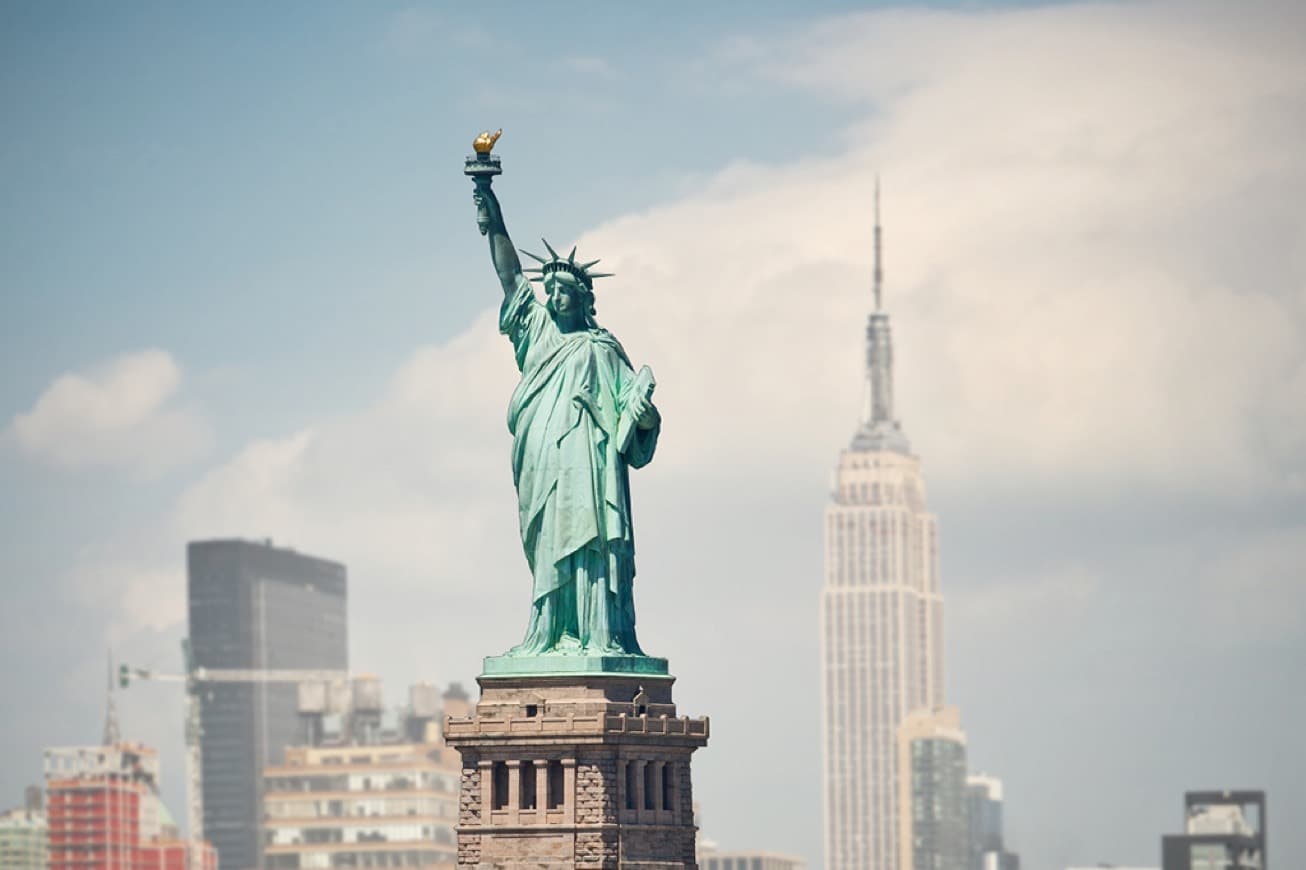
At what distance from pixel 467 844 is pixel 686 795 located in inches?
208

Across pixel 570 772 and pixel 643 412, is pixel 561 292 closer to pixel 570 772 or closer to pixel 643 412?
pixel 643 412

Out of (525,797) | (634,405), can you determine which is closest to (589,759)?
(525,797)

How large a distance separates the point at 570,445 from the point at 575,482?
3.08 ft

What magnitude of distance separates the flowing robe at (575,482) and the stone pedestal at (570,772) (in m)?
1.14

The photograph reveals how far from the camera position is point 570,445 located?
93438mm

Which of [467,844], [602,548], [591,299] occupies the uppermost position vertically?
[591,299]

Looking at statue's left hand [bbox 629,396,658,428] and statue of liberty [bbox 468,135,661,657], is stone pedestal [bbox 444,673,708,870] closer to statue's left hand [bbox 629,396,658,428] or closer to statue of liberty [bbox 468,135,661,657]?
statue of liberty [bbox 468,135,661,657]

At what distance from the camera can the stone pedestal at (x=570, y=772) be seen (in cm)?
9131

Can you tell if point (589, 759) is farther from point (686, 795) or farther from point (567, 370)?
point (567, 370)

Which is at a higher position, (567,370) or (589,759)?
(567,370)

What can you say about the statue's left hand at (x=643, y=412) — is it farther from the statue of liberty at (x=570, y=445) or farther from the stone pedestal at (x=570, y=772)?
the stone pedestal at (x=570, y=772)

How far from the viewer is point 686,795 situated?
3696 inches

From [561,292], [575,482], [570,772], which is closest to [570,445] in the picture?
[575,482]

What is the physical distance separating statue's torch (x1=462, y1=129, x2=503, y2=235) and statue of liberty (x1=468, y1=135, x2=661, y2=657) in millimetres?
33
